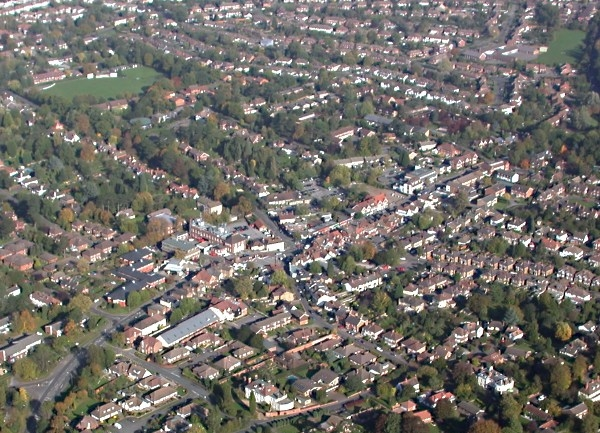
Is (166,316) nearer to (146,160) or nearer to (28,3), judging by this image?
(146,160)

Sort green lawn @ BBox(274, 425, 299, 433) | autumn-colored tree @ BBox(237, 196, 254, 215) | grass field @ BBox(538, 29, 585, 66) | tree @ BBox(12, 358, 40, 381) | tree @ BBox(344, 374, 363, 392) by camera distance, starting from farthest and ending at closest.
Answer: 1. grass field @ BBox(538, 29, 585, 66)
2. autumn-colored tree @ BBox(237, 196, 254, 215)
3. tree @ BBox(12, 358, 40, 381)
4. tree @ BBox(344, 374, 363, 392)
5. green lawn @ BBox(274, 425, 299, 433)

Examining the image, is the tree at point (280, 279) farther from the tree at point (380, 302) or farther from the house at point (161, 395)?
the house at point (161, 395)

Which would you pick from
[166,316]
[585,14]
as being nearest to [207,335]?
[166,316]

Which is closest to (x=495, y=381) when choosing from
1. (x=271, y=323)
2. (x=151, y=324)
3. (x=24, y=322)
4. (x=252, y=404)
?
(x=252, y=404)

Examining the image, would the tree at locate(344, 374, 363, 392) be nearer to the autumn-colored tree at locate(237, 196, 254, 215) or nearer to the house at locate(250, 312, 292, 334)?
the house at locate(250, 312, 292, 334)

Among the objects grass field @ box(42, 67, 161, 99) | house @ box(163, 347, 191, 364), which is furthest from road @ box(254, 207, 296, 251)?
grass field @ box(42, 67, 161, 99)

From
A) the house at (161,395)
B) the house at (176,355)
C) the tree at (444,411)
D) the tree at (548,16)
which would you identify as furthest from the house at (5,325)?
the tree at (548,16)
